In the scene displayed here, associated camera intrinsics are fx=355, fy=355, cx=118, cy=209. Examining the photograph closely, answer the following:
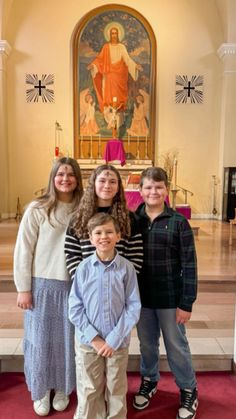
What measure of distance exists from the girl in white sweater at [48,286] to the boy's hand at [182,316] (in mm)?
648

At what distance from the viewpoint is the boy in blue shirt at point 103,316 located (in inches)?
72.1

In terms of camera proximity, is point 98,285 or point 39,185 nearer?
point 98,285

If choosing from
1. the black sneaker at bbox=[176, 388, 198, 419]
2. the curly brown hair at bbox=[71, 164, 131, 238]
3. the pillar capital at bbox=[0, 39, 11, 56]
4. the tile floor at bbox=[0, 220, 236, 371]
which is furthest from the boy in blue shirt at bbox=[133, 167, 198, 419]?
the pillar capital at bbox=[0, 39, 11, 56]

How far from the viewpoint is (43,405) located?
2.21 m

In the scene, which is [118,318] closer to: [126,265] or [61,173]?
[126,265]

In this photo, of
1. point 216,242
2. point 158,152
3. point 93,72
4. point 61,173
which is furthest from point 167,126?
point 61,173

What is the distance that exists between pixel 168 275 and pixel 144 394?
2.83 feet

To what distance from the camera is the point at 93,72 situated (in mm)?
9961

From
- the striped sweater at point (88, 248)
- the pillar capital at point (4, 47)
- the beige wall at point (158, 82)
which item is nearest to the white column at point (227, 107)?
the beige wall at point (158, 82)

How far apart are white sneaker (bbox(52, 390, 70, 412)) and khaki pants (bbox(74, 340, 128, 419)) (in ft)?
1.09

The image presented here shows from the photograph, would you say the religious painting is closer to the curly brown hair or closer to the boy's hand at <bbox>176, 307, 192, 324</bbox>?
the curly brown hair

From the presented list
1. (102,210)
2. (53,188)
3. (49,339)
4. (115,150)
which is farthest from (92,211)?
(115,150)

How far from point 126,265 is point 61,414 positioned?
3.61ft

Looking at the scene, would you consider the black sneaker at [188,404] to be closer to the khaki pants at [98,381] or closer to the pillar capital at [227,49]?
the khaki pants at [98,381]
